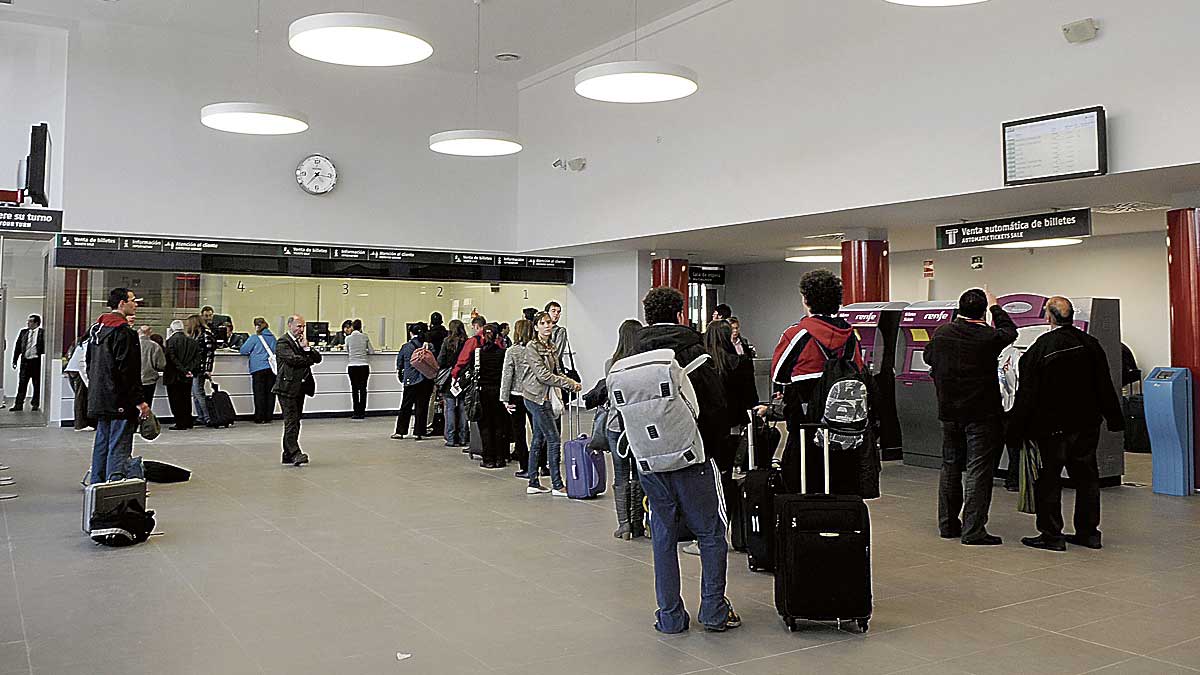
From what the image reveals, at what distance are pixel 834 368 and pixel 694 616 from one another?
1.52 m

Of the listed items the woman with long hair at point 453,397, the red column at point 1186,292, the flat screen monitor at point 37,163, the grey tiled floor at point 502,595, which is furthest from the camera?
the flat screen monitor at point 37,163

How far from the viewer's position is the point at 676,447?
4.34m

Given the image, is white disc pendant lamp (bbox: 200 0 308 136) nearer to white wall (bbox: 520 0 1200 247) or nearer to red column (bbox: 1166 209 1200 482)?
white wall (bbox: 520 0 1200 247)

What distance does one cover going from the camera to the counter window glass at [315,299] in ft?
50.1

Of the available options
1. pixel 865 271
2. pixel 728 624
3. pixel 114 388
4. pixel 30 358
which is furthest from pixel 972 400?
pixel 30 358

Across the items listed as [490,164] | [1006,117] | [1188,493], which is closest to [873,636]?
[1188,493]

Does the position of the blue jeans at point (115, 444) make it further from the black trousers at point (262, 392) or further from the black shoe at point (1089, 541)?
the black trousers at point (262, 392)

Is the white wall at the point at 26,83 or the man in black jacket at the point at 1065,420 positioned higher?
the white wall at the point at 26,83

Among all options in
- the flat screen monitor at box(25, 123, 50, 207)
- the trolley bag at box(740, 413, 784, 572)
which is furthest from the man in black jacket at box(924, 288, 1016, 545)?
the flat screen monitor at box(25, 123, 50, 207)

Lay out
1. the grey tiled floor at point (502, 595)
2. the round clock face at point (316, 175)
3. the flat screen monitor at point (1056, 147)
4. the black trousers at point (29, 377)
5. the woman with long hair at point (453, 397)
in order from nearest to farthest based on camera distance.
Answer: the grey tiled floor at point (502, 595)
the flat screen monitor at point (1056, 147)
the woman with long hair at point (453, 397)
the round clock face at point (316, 175)
the black trousers at point (29, 377)

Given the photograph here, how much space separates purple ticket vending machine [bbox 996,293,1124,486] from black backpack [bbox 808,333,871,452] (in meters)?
4.73

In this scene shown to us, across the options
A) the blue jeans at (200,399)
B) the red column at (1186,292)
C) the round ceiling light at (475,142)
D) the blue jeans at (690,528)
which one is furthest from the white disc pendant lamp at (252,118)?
the red column at (1186,292)

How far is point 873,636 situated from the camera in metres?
4.48

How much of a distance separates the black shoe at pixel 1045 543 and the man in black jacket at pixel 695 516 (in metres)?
2.87
